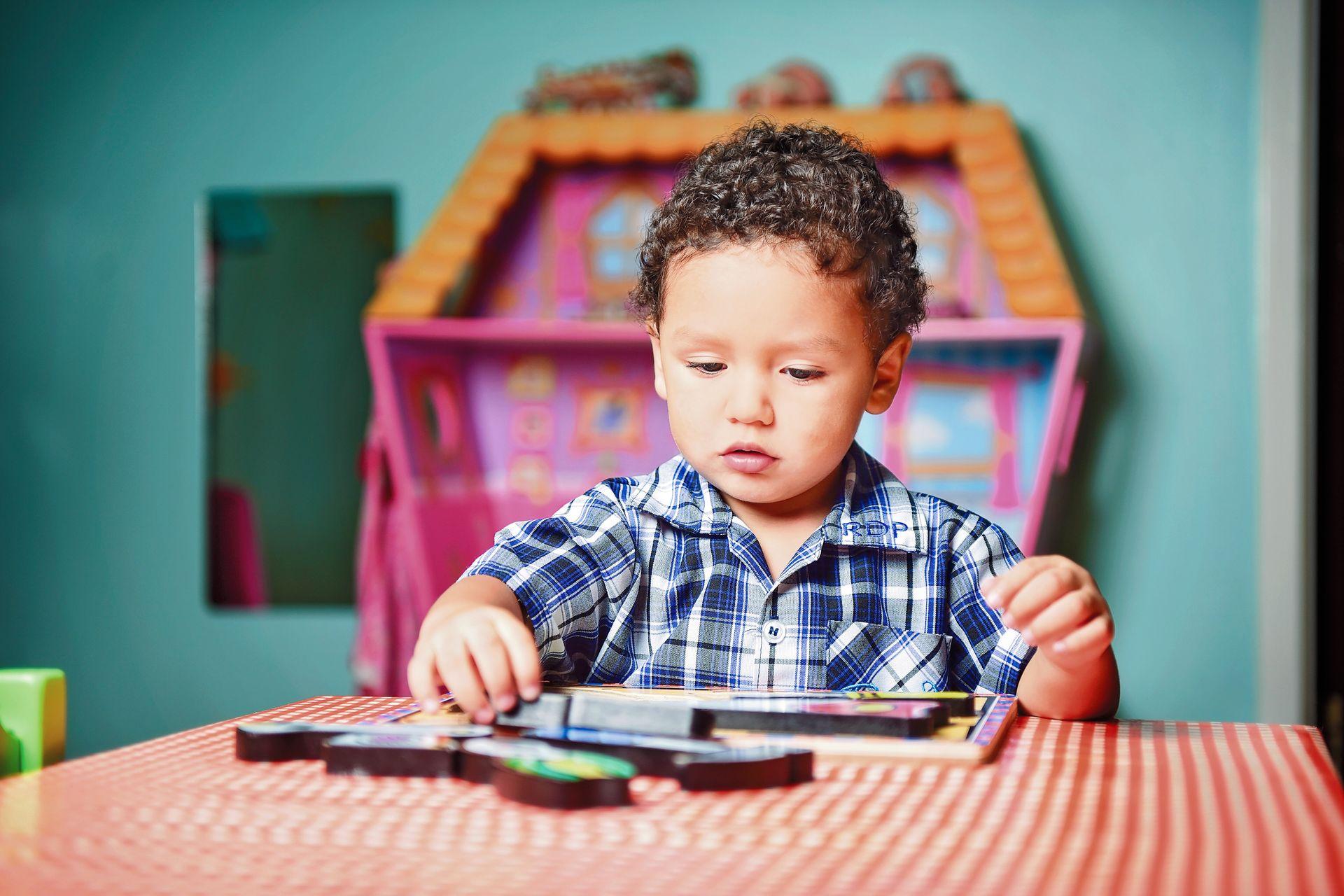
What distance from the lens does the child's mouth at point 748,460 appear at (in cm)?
89

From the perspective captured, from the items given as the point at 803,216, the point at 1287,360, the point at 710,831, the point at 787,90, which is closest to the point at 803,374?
the point at 803,216

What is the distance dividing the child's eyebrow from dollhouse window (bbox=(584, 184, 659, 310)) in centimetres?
138

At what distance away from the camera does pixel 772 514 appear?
999mm

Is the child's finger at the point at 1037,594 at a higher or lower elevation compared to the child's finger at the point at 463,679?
higher

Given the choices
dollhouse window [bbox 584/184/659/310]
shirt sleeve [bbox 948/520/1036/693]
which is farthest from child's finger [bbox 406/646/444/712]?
dollhouse window [bbox 584/184/659/310]

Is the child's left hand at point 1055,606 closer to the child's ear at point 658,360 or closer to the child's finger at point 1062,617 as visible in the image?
the child's finger at point 1062,617

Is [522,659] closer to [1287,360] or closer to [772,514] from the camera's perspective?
[772,514]

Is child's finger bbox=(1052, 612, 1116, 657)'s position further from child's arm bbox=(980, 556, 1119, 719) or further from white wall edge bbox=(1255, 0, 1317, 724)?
white wall edge bbox=(1255, 0, 1317, 724)

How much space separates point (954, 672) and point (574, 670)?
284 mm

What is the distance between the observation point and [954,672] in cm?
95

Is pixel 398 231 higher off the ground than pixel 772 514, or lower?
higher

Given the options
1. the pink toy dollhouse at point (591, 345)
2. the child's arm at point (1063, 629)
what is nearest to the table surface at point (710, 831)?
the child's arm at point (1063, 629)

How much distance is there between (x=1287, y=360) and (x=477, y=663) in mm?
1933

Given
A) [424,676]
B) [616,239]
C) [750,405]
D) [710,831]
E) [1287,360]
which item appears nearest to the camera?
[710,831]
